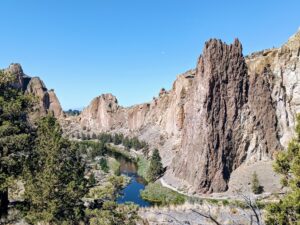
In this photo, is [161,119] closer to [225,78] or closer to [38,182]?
[225,78]

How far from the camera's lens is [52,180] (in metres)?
19.5

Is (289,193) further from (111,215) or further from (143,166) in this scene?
(143,166)

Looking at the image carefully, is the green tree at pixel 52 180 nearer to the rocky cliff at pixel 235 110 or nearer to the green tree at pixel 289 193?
the green tree at pixel 289 193

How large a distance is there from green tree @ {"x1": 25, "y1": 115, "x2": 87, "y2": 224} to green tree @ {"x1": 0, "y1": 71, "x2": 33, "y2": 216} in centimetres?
86

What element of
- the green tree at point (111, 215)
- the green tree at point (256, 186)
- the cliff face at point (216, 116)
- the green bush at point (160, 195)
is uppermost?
the cliff face at point (216, 116)

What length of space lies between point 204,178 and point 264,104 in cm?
2290

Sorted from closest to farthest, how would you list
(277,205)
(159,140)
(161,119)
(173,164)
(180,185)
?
1. (277,205)
2. (180,185)
3. (173,164)
4. (159,140)
5. (161,119)

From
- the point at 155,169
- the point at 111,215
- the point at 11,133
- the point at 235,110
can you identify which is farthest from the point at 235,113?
the point at 11,133

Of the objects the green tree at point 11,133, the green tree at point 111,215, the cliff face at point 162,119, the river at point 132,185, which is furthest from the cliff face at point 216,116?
the green tree at point 11,133

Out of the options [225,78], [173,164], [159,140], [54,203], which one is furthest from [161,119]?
[54,203]

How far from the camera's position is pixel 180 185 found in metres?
72.6

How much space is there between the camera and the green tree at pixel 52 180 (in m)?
19.4

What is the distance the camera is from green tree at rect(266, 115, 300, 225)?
43.1 feet

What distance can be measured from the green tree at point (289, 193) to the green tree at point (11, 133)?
13.6 metres
